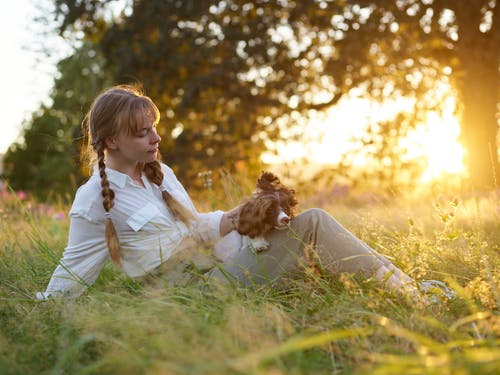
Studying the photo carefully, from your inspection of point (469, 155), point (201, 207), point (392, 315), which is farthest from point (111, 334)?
point (469, 155)

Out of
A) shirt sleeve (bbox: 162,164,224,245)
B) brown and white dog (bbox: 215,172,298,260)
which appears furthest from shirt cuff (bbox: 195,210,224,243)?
brown and white dog (bbox: 215,172,298,260)

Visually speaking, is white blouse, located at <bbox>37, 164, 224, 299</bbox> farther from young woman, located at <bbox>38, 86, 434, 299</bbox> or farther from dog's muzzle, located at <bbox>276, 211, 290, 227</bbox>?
dog's muzzle, located at <bbox>276, 211, 290, 227</bbox>

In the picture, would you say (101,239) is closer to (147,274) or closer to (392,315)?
(147,274)

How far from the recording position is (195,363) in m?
1.65

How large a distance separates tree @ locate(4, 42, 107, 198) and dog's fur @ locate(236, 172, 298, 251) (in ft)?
56.5

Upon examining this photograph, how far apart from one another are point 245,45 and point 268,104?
3.20 feet

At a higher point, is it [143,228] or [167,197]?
[167,197]

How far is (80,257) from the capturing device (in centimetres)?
309

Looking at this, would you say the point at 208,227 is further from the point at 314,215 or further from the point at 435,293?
the point at 435,293

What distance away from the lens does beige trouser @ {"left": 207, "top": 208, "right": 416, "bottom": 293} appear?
2.87 meters

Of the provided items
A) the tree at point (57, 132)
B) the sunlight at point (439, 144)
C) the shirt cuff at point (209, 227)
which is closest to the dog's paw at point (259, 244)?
the shirt cuff at point (209, 227)

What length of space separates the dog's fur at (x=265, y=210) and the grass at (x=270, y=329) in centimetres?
28

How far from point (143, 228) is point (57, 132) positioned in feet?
75.8

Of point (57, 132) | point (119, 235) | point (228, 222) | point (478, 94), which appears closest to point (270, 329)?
point (228, 222)
